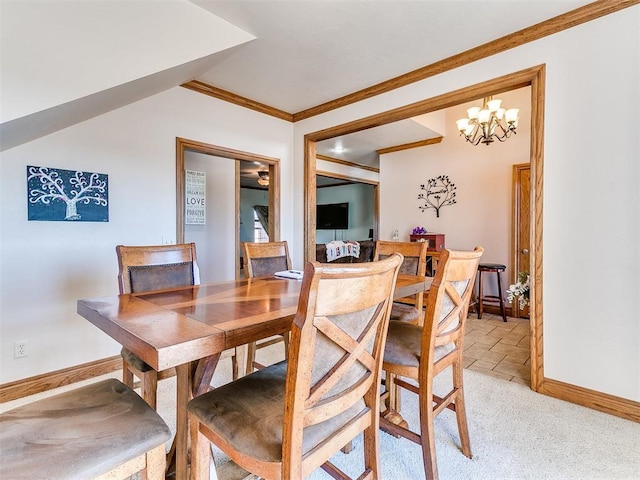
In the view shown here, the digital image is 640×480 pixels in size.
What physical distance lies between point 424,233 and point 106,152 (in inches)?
160

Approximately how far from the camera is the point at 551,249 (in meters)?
2.18

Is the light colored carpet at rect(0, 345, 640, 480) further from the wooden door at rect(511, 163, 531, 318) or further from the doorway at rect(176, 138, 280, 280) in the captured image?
the wooden door at rect(511, 163, 531, 318)

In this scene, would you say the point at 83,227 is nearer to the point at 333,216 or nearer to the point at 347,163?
the point at 347,163

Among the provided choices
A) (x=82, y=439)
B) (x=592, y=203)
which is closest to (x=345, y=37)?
(x=592, y=203)

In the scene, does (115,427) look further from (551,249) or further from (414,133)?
(414,133)

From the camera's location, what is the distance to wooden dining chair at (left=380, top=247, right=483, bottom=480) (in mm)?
1311

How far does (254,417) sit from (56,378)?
7.24ft

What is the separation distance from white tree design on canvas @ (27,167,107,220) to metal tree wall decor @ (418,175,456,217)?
4201 mm

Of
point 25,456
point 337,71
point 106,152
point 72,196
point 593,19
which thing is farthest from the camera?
point 337,71

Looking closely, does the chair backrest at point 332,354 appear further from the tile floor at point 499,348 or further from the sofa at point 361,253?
the sofa at point 361,253

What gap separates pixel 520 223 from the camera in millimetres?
4102

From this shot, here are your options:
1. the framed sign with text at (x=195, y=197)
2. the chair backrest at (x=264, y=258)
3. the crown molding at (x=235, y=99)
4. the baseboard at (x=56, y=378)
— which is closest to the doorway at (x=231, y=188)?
the framed sign with text at (x=195, y=197)

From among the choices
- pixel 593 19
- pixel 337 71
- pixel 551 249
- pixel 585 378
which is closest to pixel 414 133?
pixel 337 71

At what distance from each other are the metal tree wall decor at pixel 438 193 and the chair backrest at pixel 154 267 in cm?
390
